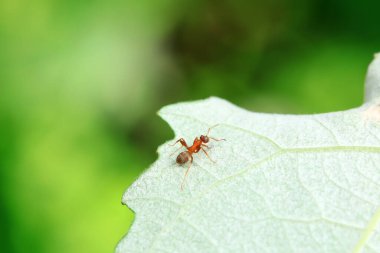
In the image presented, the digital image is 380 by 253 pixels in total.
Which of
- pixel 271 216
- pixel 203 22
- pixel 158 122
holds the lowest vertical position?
pixel 271 216

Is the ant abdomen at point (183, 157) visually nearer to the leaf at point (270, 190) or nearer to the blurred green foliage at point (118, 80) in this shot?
the leaf at point (270, 190)

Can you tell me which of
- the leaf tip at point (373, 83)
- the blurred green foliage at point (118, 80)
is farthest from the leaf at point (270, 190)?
the blurred green foliage at point (118, 80)

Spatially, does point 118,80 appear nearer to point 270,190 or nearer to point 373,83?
point 373,83

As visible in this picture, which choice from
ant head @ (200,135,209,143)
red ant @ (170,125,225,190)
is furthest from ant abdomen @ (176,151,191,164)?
ant head @ (200,135,209,143)

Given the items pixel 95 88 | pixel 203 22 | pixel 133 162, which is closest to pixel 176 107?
pixel 133 162

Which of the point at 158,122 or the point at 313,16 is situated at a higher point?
the point at 313,16

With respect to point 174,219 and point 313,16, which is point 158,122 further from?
point 174,219

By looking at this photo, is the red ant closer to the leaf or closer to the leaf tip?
the leaf

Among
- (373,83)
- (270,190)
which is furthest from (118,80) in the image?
(270,190)
